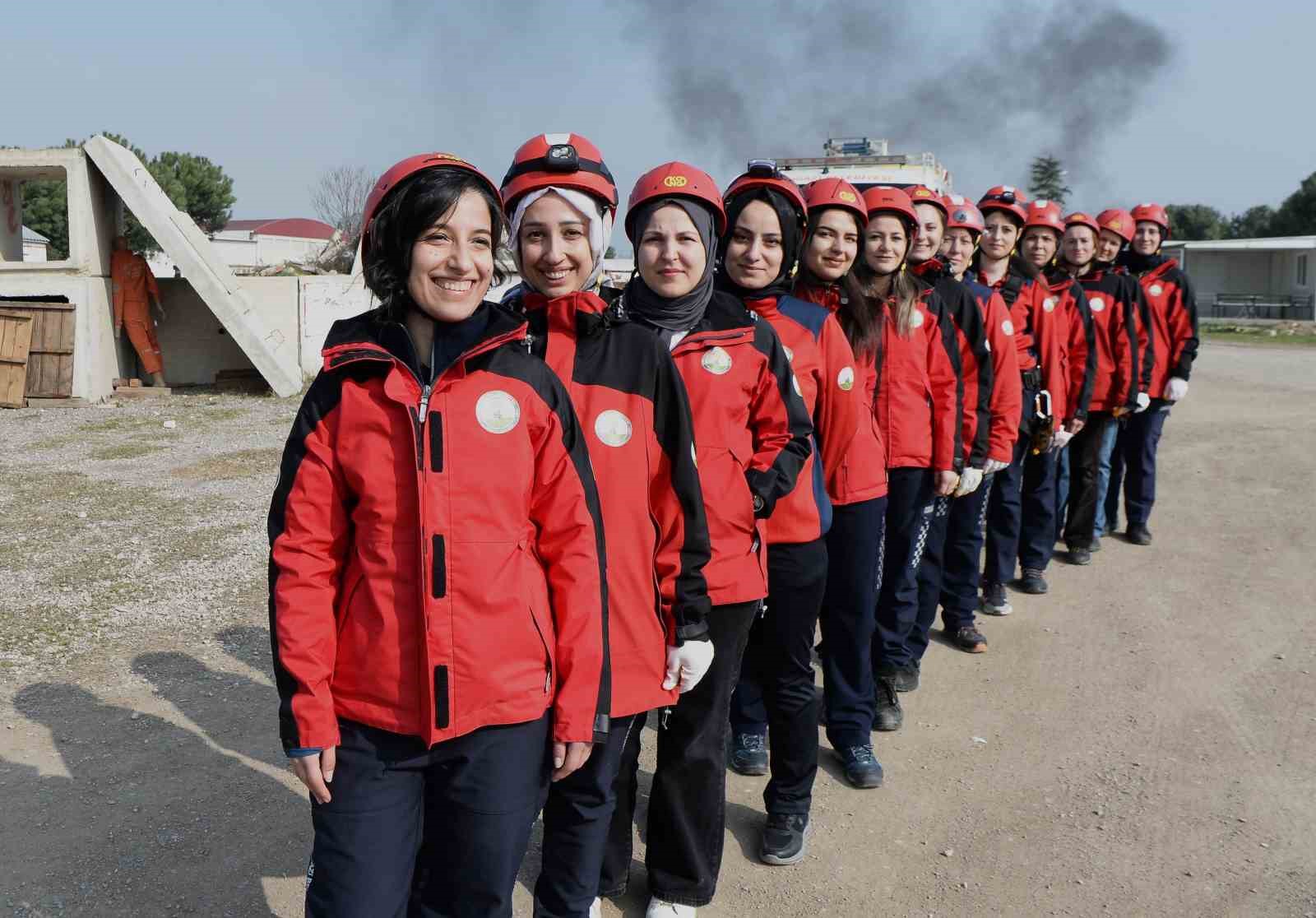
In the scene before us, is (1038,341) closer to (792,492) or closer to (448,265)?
(792,492)

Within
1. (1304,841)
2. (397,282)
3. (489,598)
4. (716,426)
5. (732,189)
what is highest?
(732,189)

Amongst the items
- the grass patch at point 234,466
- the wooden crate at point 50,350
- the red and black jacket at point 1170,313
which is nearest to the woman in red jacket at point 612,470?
the red and black jacket at point 1170,313

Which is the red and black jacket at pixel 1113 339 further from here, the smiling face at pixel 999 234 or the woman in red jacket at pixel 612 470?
the woman in red jacket at pixel 612 470

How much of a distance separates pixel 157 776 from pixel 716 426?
2597 mm

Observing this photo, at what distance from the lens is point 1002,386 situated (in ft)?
16.1

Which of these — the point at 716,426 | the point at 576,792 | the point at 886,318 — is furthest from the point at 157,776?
the point at 886,318

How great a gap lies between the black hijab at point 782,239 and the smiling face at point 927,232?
1336mm

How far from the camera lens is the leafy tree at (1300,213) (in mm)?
48969

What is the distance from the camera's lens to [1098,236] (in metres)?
7.14

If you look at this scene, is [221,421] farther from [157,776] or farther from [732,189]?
[732,189]

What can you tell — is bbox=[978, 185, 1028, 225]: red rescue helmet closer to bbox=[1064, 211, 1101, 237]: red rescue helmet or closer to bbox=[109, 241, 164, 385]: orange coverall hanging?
bbox=[1064, 211, 1101, 237]: red rescue helmet

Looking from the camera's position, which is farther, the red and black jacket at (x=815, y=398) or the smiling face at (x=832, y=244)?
the smiling face at (x=832, y=244)

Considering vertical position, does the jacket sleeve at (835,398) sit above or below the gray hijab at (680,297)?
below

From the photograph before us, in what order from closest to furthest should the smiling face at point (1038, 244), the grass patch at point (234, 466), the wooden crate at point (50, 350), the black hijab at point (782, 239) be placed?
the black hijab at point (782, 239) → the smiling face at point (1038, 244) → the grass patch at point (234, 466) → the wooden crate at point (50, 350)
